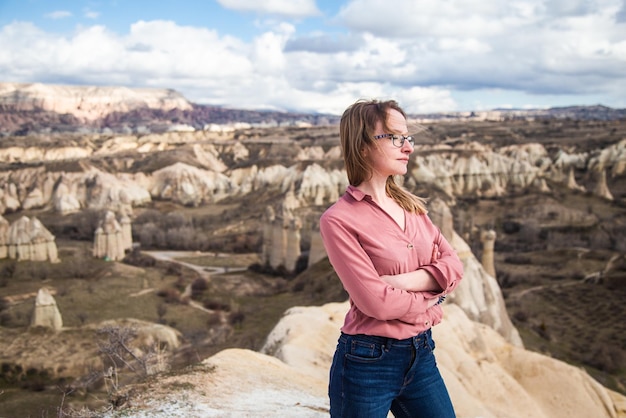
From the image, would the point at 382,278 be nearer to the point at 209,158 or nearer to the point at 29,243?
the point at 29,243

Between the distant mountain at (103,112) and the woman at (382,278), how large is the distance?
126 m

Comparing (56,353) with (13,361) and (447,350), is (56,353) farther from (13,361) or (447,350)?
(447,350)

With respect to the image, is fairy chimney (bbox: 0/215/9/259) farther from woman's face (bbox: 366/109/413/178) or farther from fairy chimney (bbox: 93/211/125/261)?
woman's face (bbox: 366/109/413/178)

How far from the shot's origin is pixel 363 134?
121 inches

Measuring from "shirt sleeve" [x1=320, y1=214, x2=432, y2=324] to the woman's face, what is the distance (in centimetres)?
45

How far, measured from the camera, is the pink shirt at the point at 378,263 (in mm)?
2799

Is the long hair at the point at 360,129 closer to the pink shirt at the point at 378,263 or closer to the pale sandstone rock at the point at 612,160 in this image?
the pink shirt at the point at 378,263

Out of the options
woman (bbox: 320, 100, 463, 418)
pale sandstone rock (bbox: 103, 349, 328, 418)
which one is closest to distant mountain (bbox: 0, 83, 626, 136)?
pale sandstone rock (bbox: 103, 349, 328, 418)

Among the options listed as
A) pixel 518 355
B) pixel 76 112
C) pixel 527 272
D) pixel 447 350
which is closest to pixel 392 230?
pixel 447 350

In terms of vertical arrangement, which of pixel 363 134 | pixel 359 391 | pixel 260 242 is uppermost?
pixel 363 134

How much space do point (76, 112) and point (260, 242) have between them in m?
129

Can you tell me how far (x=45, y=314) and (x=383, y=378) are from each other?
21.2m

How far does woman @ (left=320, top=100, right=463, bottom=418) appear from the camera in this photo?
2836 mm

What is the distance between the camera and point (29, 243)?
1399 inches
